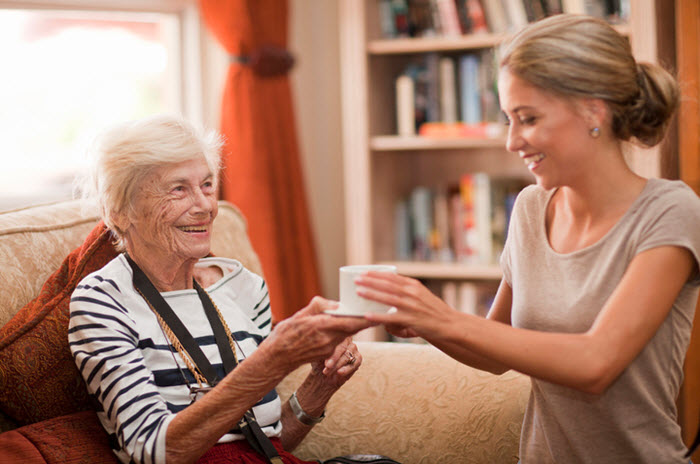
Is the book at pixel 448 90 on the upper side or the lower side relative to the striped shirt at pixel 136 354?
upper

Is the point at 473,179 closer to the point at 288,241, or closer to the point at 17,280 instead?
the point at 288,241

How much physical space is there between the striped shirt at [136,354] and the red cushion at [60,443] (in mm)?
27

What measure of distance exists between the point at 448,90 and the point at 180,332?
175 centimetres

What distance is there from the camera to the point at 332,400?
5.62 feet

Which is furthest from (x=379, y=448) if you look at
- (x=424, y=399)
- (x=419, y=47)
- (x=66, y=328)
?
(x=419, y=47)

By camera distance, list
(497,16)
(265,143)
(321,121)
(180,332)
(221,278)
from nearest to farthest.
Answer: (180,332) < (221,278) < (497,16) < (265,143) < (321,121)

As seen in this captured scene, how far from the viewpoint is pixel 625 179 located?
1.24 metres

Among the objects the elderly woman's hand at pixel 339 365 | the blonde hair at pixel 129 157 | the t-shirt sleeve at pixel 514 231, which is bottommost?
the elderly woman's hand at pixel 339 365

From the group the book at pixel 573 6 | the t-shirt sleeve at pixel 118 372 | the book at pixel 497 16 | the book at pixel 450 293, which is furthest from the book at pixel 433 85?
the t-shirt sleeve at pixel 118 372

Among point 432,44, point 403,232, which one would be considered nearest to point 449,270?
point 403,232

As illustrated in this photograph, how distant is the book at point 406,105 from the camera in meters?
2.86

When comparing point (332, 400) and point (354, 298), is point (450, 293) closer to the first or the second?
point (332, 400)

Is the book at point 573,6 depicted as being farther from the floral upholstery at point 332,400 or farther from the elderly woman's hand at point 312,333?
the elderly woman's hand at point 312,333

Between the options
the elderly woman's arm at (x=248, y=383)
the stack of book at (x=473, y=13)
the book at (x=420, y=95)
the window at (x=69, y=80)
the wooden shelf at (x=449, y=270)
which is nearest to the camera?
the elderly woman's arm at (x=248, y=383)
